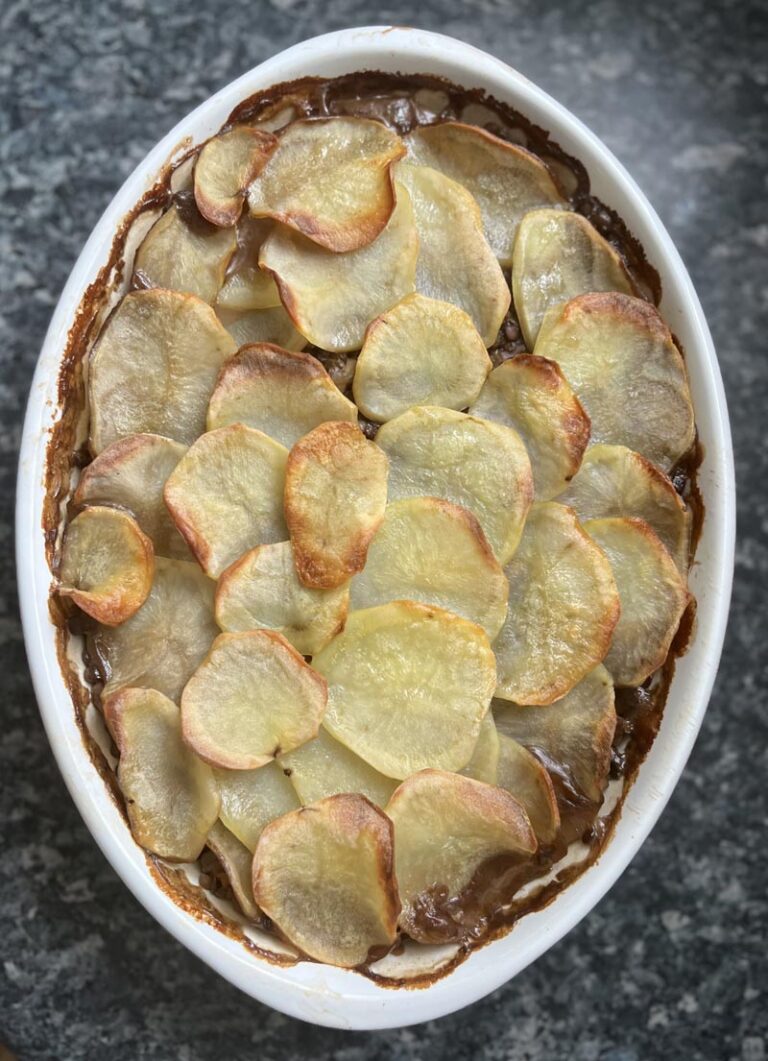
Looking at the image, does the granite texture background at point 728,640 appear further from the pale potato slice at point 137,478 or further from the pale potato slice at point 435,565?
the pale potato slice at point 435,565

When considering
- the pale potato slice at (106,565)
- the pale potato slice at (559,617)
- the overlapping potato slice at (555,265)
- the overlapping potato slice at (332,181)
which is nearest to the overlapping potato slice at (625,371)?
the overlapping potato slice at (555,265)

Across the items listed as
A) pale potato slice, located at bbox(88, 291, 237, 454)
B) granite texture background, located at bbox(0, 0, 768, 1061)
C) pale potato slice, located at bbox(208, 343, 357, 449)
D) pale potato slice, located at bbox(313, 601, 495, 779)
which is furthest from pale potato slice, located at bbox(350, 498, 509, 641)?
granite texture background, located at bbox(0, 0, 768, 1061)

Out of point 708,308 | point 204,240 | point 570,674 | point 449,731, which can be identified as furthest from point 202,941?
point 708,308

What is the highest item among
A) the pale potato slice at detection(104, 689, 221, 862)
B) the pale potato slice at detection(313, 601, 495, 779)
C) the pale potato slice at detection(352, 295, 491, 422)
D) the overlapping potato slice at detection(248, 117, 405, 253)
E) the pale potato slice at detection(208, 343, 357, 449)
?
→ the overlapping potato slice at detection(248, 117, 405, 253)

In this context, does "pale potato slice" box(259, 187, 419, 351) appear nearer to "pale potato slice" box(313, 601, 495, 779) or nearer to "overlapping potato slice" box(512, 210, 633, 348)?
"overlapping potato slice" box(512, 210, 633, 348)

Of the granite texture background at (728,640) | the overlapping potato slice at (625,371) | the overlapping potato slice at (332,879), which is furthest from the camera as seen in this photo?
the granite texture background at (728,640)

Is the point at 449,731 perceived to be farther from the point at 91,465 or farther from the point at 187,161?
the point at 187,161
